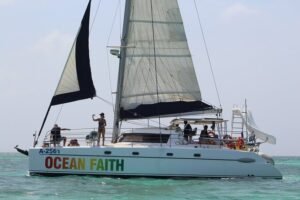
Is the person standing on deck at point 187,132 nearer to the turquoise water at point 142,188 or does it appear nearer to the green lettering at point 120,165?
the turquoise water at point 142,188

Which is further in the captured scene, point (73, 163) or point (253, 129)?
point (253, 129)

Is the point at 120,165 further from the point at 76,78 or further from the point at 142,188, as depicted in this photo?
the point at 76,78

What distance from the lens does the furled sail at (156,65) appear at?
29.0 m

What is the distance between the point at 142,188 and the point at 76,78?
6996mm

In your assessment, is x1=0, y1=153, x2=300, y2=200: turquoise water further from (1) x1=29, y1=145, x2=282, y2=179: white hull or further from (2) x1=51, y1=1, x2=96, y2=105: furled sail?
(2) x1=51, y1=1, x2=96, y2=105: furled sail

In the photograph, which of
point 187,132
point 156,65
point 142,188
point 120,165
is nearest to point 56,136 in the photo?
point 120,165

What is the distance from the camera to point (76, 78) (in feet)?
94.6

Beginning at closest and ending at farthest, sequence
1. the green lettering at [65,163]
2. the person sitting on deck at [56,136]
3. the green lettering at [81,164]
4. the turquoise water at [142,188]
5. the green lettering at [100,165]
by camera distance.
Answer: the turquoise water at [142,188], the green lettering at [100,165], the green lettering at [81,164], the green lettering at [65,163], the person sitting on deck at [56,136]

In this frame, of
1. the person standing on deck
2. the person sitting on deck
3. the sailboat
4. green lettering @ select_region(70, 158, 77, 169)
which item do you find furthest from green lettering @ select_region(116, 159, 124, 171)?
the person standing on deck

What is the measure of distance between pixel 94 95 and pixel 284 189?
8638mm

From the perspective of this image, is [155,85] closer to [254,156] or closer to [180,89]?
[180,89]

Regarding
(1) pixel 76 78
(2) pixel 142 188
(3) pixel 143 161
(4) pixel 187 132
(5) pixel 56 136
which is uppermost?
(1) pixel 76 78

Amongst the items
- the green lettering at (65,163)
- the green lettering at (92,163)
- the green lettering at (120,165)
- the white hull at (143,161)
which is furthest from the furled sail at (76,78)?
the green lettering at (120,165)

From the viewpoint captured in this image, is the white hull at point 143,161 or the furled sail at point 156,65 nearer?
the white hull at point 143,161
